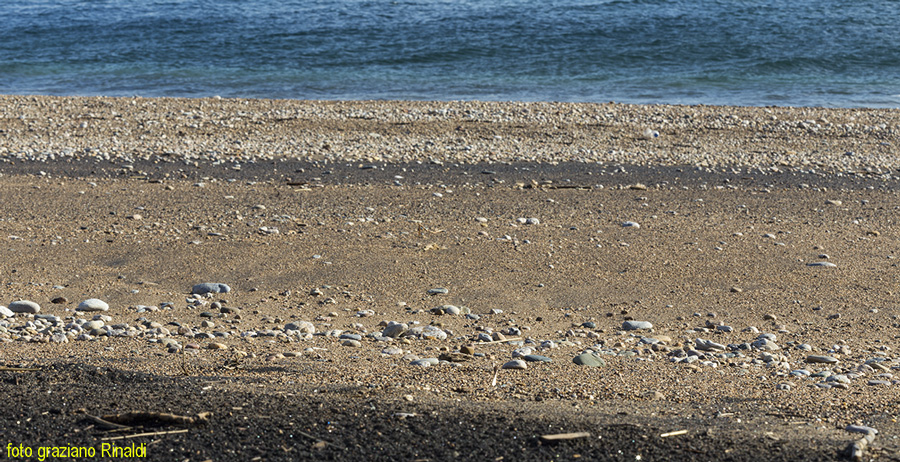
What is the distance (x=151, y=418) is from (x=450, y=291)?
289 cm

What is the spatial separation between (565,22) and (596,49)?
179 inches

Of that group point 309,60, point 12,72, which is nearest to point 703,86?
point 309,60

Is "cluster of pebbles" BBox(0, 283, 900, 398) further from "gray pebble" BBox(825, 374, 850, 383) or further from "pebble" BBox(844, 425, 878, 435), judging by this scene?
"pebble" BBox(844, 425, 878, 435)

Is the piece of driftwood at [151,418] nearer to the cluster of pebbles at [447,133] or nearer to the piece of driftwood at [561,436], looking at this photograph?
the piece of driftwood at [561,436]

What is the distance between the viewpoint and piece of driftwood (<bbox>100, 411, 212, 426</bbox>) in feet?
9.14

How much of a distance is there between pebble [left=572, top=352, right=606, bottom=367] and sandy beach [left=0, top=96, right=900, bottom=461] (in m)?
0.03

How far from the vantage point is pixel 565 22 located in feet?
90.4

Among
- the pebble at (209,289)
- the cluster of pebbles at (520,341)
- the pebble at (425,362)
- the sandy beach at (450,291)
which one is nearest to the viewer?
the sandy beach at (450,291)

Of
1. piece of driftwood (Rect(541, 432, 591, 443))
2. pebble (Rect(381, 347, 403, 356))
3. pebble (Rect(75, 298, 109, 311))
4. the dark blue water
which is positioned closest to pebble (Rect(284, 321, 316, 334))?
pebble (Rect(381, 347, 403, 356))

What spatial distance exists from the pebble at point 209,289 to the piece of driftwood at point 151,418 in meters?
2.56

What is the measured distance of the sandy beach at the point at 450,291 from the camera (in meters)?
2.87

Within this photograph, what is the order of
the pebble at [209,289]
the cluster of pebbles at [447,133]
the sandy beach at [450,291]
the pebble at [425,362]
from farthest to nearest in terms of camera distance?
the cluster of pebbles at [447,133]
the pebble at [209,289]
the pebble at [425,362]
the sandy beach at [450,291]

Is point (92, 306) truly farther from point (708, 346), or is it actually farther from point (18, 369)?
point (708, 346)

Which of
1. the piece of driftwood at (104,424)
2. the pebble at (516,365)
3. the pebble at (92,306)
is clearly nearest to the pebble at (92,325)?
the pebble at (92,306)
